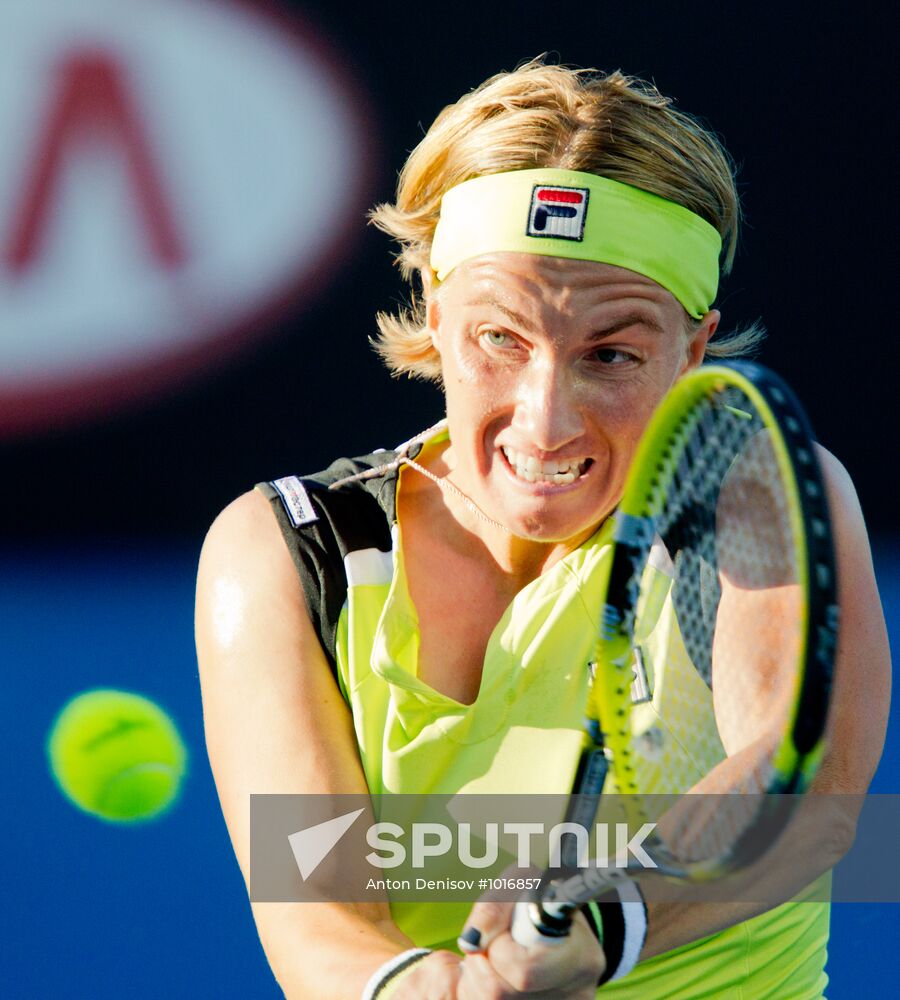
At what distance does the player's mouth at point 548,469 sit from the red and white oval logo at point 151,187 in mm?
1163

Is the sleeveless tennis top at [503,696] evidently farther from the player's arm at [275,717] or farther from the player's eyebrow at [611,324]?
the player's eyebrow at [611,324]

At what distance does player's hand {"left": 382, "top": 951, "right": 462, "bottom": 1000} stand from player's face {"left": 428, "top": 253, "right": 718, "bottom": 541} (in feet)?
1.82

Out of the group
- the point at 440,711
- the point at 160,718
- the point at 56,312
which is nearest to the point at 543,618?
the point at 440,711

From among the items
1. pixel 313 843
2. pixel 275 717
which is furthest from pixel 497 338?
pixel 313 843

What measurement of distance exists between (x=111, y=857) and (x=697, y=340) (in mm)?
1588

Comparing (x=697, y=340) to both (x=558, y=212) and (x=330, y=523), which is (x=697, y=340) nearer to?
(x=558, y=212)

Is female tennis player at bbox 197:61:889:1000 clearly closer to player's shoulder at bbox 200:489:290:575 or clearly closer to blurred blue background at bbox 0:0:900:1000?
player's shoulder at bbox 200:489:290:575

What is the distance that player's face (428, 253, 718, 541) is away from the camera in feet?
5.76

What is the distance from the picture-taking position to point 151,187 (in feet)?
9.01

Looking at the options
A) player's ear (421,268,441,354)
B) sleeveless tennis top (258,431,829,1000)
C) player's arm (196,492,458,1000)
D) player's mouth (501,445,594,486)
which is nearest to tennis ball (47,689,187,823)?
player's arm (196,492,458,1000)

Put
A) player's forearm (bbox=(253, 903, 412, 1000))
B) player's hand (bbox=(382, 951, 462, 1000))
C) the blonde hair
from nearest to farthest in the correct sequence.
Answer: player's hand (bbox=(382, 951, 462, 1000)) → player's forearm (bbox=(253, 903, 412, 1000)) → the blonde hair

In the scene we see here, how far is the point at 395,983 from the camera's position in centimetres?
154

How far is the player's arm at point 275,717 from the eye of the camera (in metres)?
1.69

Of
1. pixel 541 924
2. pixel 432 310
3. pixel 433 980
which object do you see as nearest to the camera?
pixel 541 924
